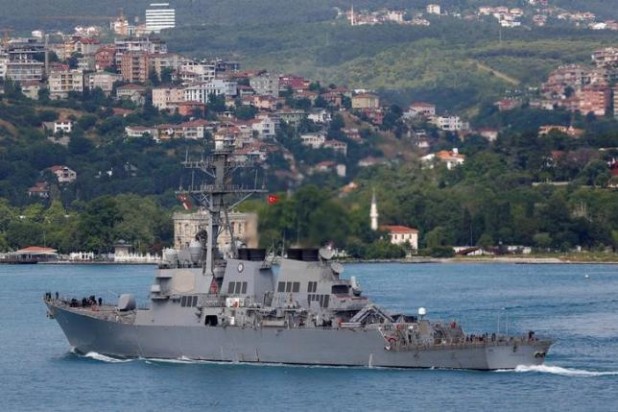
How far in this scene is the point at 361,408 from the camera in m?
54.6

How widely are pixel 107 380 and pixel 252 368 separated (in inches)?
150

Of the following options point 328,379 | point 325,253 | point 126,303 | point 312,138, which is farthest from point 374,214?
point 328,379

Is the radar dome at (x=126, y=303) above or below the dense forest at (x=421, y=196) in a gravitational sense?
above

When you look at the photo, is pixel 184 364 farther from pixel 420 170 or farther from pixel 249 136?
pixel 249 136

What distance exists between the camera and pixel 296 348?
59.6 m

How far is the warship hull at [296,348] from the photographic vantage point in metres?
58.3

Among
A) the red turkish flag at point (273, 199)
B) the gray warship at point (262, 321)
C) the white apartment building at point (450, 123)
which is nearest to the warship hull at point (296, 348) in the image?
the gray warship at point (262, 321)

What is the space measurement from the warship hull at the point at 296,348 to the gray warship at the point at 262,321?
3cm

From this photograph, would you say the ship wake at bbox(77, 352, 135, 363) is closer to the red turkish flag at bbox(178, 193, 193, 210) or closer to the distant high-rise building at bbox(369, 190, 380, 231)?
the distant high-rise building at bbox(369, 190, 380, 231)

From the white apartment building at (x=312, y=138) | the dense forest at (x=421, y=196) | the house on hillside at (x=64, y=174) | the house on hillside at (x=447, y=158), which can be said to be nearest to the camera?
the dense forest at (x=421, y=196)

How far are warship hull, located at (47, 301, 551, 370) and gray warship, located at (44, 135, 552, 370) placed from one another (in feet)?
0.08

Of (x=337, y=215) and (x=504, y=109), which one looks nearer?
(x=337, y=215)

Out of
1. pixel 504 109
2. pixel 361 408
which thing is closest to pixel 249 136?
pixel 504 109

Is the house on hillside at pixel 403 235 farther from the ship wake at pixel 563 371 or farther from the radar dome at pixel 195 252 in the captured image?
the ship wake at pixel 563 371
